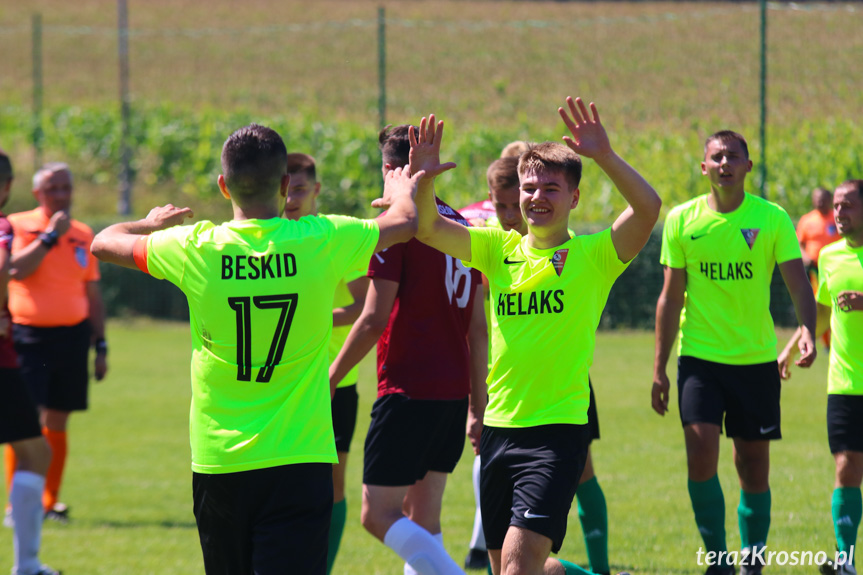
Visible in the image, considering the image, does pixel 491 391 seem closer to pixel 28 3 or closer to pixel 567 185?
pixel 567 185

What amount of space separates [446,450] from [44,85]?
36.7 metres

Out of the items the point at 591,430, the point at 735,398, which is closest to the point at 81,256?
the point at 591,430

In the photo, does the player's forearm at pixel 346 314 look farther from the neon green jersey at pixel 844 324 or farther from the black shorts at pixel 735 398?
the neon green jersey at pixel 844 324

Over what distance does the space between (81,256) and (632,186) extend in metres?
5.17

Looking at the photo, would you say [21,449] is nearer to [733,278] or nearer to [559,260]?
[559,260]

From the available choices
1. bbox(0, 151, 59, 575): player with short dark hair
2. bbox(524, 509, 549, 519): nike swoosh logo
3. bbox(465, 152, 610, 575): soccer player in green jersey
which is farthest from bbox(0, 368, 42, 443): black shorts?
bbox(524, 509, 549, 519): nike swoosh logo

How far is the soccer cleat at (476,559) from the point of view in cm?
577

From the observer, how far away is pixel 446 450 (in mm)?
4867

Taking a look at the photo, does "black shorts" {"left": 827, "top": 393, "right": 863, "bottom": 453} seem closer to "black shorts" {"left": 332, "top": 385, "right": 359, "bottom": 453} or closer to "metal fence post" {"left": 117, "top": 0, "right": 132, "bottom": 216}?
"black shorts" {"left": 332, "top": 385, "right": 359, "bottom": 453}

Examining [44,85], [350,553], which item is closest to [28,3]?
[44,85]

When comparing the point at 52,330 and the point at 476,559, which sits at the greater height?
the point at 52,330

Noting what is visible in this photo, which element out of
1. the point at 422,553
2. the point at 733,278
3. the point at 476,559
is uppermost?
the point at 733,278

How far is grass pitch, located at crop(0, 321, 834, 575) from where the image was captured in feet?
19.5

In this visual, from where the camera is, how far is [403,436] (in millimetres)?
4617
